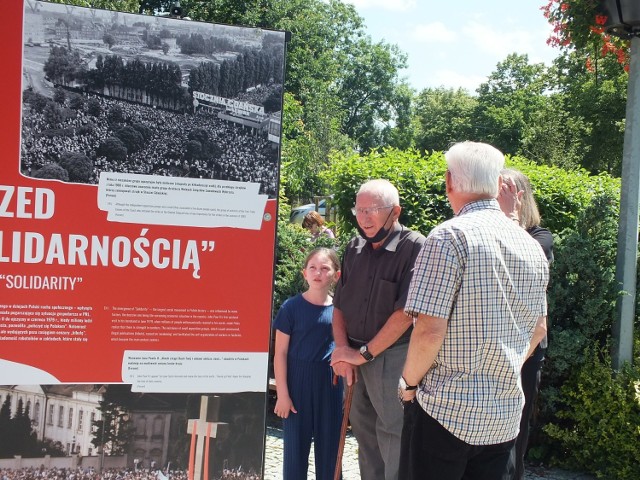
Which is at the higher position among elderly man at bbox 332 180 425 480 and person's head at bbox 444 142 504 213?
person's head at bbox 444 142 504 213

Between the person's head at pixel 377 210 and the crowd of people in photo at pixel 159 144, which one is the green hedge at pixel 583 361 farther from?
the crowd of people in photo at pixel 159 144

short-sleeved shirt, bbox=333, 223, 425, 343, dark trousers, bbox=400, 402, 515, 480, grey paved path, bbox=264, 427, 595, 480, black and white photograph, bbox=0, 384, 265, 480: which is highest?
short-sleeved shirt, bbox=333, 223, 425, 343

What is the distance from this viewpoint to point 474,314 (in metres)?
2.44

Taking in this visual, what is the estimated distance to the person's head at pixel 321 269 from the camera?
12.9 feet

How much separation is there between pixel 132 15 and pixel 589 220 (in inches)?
148

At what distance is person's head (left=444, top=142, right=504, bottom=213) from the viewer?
2.56 metres


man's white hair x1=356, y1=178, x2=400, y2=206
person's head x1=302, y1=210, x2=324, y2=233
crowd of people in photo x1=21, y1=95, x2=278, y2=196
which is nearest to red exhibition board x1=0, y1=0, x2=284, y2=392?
crowd of people in photo x1=21, y1=95, x2=278, y2=196

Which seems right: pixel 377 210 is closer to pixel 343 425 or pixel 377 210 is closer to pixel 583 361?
pixel 343 425

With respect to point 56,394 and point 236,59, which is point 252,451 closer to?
point 56,394

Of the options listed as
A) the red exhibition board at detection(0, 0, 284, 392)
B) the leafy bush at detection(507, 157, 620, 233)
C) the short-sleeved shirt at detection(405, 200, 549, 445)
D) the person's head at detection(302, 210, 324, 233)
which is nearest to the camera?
the short-sleeved shirt at detection(405, 200, 549, 445)

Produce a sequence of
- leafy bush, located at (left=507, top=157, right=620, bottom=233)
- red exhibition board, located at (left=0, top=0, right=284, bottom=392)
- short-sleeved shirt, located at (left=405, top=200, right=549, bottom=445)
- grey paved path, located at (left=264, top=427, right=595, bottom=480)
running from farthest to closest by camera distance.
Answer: leafy bush, located at (left=507, top=157, right=620, bottom=233), grey paved path, located at (left=264, top=427, right=595, bottom=480), red exhibition board, located at (left=0, top=0, right=284, bottom=392), short-sleeved shirt, located at (left=405, top=200, right=549, bottom=445)

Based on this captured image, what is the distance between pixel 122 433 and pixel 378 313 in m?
1.39

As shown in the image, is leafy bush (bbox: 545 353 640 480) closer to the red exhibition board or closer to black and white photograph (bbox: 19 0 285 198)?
the red exhibition board

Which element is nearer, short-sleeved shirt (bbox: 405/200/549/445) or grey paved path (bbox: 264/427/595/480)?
short-sleeved shirt (bbox: 405/200/549/445)
